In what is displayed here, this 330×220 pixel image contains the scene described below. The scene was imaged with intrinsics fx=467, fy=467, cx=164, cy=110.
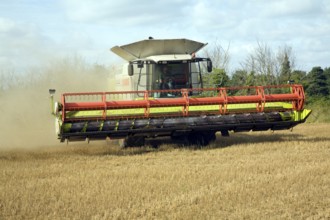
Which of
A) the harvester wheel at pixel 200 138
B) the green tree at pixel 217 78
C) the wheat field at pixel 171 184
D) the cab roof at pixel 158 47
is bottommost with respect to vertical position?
the wheat field at pixel 171 184

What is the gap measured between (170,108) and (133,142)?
3.73ft

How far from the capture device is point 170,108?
10.3m

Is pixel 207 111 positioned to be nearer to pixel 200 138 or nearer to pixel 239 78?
pixel 200 138

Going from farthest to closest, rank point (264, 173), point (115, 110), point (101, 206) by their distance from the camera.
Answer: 1. point (115, 110)
2. point (264, 173)
3. point (101, 206)

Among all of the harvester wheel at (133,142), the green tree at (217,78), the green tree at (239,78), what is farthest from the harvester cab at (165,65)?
the green tree at (239,78)

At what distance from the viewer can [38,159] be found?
9.24 m

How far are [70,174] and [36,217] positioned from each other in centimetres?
248

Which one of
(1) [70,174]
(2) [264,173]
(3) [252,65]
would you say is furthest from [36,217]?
(3) [252,65]

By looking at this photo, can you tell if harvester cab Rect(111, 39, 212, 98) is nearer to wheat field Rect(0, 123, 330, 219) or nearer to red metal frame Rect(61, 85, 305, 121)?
red metal frame Rect(61, 85, 305, 121)

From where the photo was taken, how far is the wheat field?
16.5 ft

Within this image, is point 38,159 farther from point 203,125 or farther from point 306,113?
point 306,113

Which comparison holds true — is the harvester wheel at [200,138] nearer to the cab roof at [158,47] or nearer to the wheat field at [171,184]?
the wheat field at [171,184]

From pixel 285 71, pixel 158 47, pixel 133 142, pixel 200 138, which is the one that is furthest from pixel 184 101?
pixel 285 71

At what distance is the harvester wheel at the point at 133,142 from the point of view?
10359 mm
